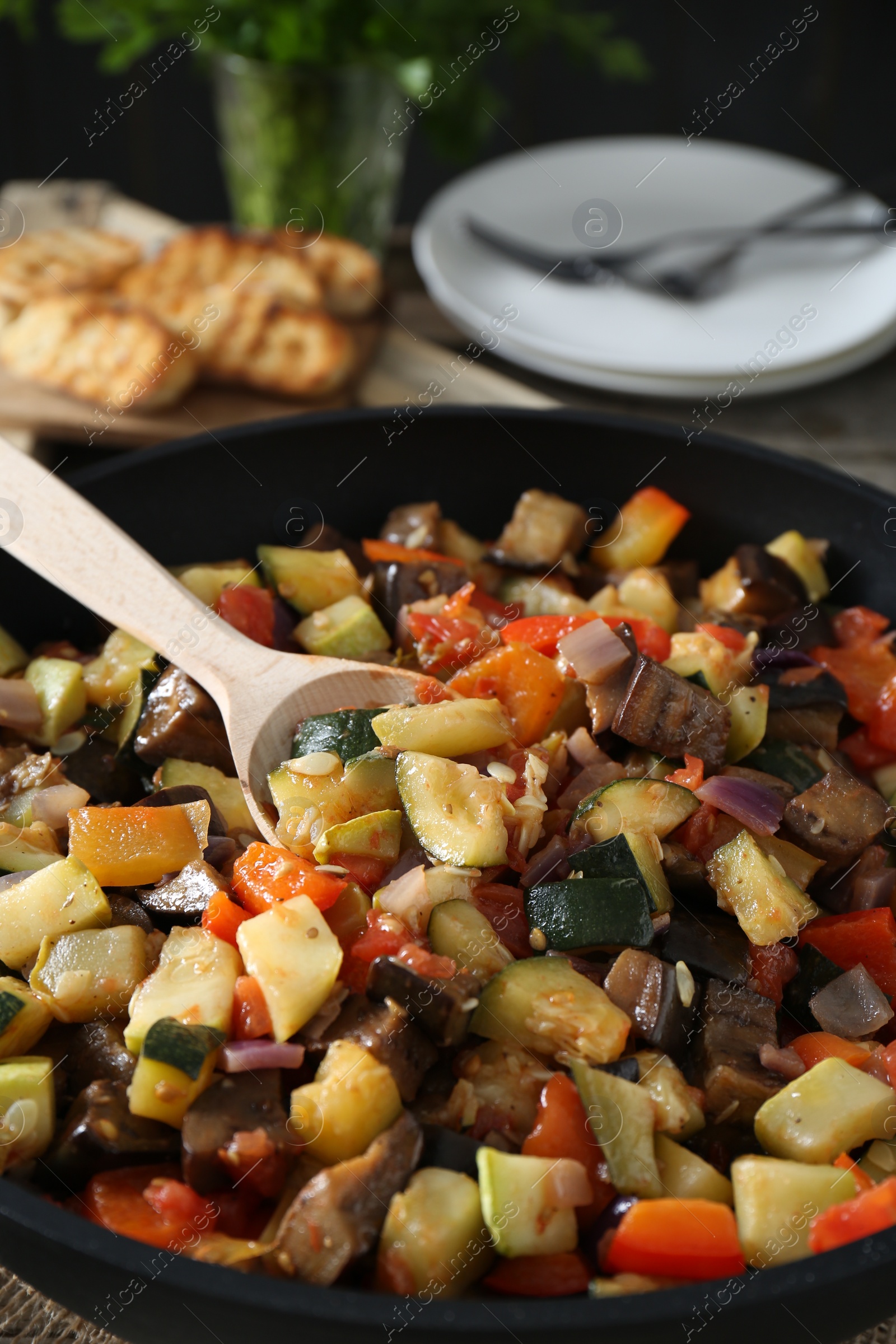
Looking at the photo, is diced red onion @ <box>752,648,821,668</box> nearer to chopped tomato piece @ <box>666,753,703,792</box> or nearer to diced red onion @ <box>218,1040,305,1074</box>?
chopped tomato piece @ <box>666,753,703,792</box>

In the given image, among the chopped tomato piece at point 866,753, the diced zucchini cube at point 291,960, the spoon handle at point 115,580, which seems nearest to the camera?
the diced zucchini cube at point 291,960

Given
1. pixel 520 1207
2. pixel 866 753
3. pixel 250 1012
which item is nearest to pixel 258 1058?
pixel 250 1012

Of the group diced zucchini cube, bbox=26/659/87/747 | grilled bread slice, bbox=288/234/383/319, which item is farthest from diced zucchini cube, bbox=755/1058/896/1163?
grilled bread slice, bbox=288/234/383/319

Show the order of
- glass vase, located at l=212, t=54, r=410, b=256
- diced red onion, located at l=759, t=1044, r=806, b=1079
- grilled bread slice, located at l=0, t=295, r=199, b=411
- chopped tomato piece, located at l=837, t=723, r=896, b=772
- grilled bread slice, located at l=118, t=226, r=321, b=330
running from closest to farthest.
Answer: diced red onion, located at l=759, t=1044, r=806, b=1079 → chopped tomato piece, located at l=837, t=723, r=896, b=772 → grilled bread slice, located at l=0, t=295, r=199, b=411 → grilled bread slice, located at l=118, t=226, r=321, b=330 → glass vase, located at l=212, t=54, r=410, b=256

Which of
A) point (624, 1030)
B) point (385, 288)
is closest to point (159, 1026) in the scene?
point (624, 1030)

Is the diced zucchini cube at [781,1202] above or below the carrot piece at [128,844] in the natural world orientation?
below

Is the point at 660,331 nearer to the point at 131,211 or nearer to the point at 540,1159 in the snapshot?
the point at 131,211

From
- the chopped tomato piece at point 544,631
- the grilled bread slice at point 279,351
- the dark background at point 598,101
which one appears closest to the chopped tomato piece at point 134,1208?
the chopped tomato piece at point 544,631

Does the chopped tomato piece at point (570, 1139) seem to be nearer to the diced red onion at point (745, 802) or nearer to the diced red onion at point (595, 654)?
the diced red onion at point (745, 802)
